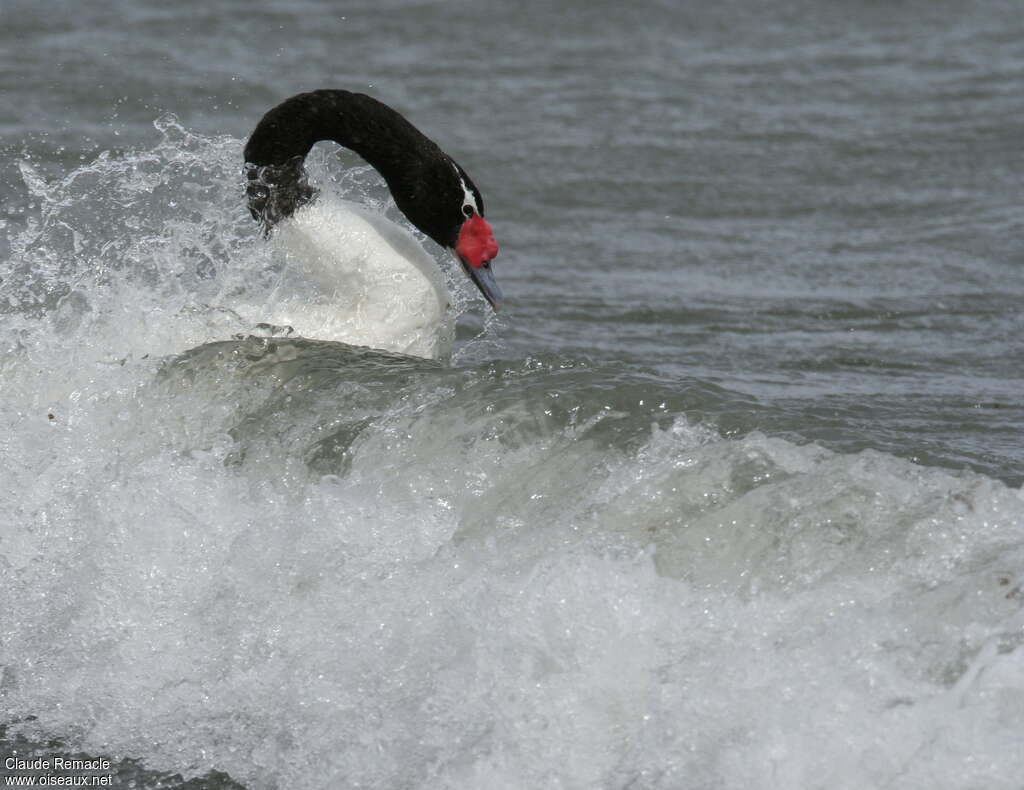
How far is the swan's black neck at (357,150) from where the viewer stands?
19.6 ft

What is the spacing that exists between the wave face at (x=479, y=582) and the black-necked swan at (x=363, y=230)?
1.22ft

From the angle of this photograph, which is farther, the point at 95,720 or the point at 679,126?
the point at 679,126

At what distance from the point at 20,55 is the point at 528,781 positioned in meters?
9.89

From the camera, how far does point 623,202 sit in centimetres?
1033

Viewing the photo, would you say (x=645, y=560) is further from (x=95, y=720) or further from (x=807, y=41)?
(x=807, y=41)

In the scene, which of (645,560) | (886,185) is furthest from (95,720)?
(886,185)

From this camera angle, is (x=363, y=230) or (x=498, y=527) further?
(x=363, y=230)

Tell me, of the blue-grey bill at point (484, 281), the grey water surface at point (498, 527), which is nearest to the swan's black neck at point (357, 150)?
the blue-grey bill at point (484, 281)

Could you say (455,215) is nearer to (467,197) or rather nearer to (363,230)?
(467,197)

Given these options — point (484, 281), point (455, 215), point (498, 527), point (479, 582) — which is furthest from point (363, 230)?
point (479, 582)

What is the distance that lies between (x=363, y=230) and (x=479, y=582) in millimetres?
2020

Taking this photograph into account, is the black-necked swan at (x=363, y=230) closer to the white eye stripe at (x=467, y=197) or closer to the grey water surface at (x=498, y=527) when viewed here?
the white eye stripe at (x=467, y=197)

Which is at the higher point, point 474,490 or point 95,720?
point 474,490

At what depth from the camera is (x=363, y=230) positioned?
6016 millimetres
